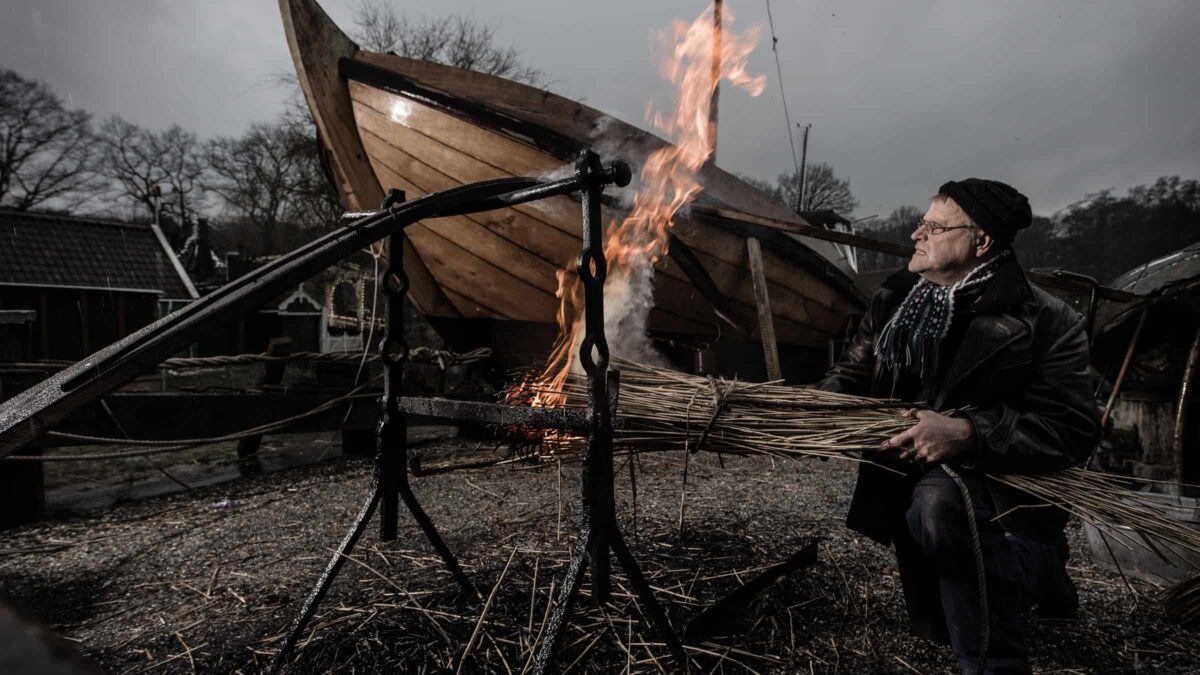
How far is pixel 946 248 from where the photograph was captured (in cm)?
232

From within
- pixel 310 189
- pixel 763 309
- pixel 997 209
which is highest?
pixel 310 189

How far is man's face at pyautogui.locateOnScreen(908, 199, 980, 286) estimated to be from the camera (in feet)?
7.48

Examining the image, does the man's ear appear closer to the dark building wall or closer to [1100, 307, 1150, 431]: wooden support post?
[1100, 307, 1150, 431]: wooden support post

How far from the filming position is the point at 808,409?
2.20 m

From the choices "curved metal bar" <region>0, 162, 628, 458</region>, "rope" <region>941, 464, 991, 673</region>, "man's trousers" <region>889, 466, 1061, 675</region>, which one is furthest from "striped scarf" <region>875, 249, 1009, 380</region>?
"curved metal bar" <region>0, 162, 628, 458</region>

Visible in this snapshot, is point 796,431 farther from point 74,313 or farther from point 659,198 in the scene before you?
point 74,313

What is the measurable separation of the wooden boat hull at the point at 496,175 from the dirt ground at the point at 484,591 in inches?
74.7

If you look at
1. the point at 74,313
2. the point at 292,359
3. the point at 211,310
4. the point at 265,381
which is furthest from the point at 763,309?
the point at 74,313

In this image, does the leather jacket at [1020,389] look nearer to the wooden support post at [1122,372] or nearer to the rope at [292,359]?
the wooden support post at [1122,372]

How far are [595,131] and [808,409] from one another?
124 inches

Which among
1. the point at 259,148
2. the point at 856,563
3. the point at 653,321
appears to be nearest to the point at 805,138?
the point at 259,148

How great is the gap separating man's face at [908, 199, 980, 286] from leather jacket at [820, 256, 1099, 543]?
0.48 feet

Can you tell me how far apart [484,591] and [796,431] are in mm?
1449

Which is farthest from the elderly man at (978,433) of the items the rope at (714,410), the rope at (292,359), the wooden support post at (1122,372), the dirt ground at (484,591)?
the rope at (292,359)
